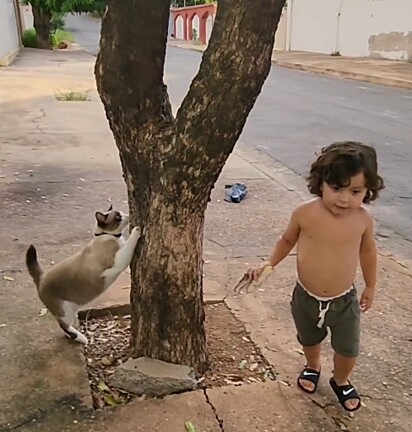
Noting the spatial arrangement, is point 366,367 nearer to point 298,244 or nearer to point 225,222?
point 298,244

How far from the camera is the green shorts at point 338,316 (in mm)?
2568

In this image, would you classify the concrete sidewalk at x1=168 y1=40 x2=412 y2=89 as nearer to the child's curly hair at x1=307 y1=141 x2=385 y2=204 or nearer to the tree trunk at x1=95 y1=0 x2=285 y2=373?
the child's curly hair at x1=307 y1=141 x2=385 y2=204

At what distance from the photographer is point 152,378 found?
2707mm

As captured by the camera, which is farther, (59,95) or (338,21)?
(338,21)

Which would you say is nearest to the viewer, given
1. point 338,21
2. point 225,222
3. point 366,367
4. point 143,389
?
point 143,389

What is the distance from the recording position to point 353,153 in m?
2.36

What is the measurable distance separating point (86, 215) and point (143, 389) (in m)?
2.70

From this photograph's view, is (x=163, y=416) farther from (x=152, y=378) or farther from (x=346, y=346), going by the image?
(x=346, y=346)

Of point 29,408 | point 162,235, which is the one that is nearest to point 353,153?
point 162,235

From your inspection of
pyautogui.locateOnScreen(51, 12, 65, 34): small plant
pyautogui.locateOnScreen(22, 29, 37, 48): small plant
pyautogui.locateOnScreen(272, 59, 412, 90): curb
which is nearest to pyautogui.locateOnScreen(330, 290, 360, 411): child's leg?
pyautogui.locateOnScreen(272, 59, 412, 90): curb

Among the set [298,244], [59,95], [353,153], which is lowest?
[59,95]

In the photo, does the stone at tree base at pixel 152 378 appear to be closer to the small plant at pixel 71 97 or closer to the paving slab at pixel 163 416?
the paving slab at pixel 163 416

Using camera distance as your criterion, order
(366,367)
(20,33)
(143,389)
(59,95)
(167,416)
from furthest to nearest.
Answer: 1. (20,33)
2. (59,95)
3. (366,367)
4. (143,389)
5. (167,416)

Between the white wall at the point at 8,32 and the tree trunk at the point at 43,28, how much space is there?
227cm
